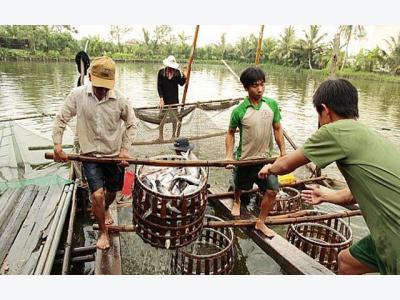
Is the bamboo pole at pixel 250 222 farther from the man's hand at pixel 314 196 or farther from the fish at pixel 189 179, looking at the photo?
the man's hand at pixel 314 196

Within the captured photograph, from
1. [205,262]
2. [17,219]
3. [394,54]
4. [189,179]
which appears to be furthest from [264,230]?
[394,54]

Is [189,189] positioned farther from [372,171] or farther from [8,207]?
[8,207]

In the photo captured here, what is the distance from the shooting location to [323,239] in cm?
404

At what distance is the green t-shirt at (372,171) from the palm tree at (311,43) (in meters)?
39.4

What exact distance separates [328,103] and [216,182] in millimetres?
4287

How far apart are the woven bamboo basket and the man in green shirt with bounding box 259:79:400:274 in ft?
4.90

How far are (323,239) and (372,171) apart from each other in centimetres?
250

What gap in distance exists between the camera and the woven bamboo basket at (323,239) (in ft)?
11.3

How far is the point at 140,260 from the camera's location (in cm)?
391

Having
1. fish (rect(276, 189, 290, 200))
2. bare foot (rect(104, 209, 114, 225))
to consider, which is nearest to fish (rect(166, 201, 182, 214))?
bare foot (rect(104, 209, 114, 225))

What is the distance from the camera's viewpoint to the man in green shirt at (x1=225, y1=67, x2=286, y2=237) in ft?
11.6

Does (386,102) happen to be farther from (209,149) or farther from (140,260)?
(140,260)

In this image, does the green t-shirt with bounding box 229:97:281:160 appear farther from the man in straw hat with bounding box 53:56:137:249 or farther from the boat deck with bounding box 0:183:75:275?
the boat deck with bounding box 0:183:75:275

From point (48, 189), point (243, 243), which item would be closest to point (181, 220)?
point (243, 243)
